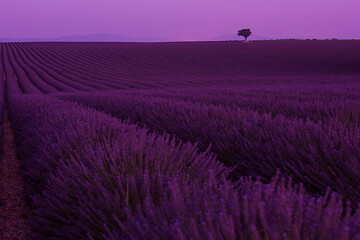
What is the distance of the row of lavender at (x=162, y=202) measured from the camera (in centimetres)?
89

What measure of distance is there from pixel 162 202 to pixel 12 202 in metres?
2.51

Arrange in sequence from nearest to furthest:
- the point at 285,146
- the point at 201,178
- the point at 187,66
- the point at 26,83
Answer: the point at 201,178 → the point at 285,146 → the point at 26,83 → the point at 187,66

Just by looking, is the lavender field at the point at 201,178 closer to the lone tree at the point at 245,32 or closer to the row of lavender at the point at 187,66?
the row of lavender at the point at 187,66

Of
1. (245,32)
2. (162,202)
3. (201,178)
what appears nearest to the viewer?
(162,202)

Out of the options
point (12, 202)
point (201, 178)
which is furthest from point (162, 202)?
point (12, 202)

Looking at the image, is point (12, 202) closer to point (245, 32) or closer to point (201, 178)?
point (201, 178)

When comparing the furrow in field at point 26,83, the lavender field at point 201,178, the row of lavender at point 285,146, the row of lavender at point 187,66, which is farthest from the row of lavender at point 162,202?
the row of lavender at point 187,66

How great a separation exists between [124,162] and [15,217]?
1.59 meters

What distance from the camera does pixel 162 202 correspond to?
4.03 feet

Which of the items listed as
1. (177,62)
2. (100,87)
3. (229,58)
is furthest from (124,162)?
(229,58)

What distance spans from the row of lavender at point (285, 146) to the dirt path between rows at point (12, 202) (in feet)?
5.12

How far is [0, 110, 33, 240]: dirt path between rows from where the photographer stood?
2494mm

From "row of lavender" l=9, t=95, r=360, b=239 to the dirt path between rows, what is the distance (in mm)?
323

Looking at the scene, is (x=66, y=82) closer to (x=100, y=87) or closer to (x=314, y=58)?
(x=100, y=87)
